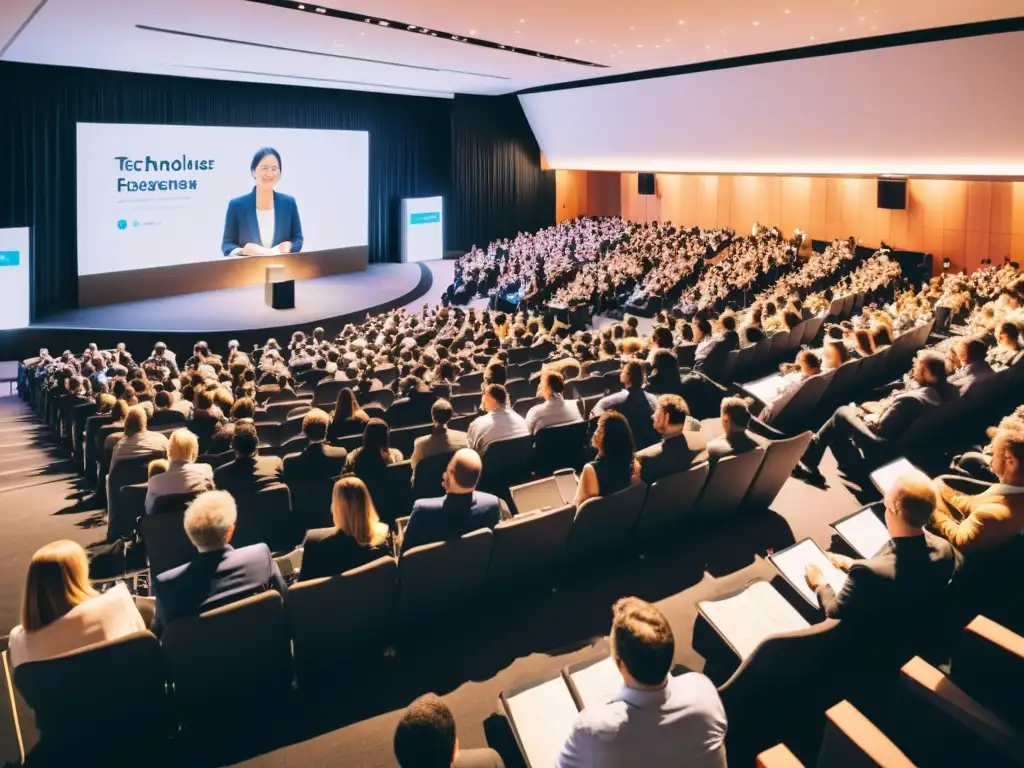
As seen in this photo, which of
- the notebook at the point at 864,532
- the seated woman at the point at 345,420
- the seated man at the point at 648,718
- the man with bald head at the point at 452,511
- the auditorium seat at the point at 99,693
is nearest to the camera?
the seated man at the point at 648,718

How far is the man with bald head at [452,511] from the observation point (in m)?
3.59

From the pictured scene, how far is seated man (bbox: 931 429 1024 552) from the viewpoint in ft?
10.1

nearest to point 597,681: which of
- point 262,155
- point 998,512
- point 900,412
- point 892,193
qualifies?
point 998,512

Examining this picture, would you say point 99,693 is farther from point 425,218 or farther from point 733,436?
point 425,218

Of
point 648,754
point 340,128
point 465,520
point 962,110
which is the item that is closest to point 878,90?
point 962,110

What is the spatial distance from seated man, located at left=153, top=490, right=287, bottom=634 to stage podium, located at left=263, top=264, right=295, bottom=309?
1179cm

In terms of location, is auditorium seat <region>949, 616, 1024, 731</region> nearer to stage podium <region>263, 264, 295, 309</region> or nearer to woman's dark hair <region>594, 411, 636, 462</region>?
woman's dark hair <region>594, 411, 636, 462</region>

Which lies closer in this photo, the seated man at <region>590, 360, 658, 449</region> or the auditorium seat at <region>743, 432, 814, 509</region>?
the auditorium seat at <region>743, 432, 814, 509</region>

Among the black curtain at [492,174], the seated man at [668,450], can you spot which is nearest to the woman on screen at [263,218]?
the black curtain at [492,174]

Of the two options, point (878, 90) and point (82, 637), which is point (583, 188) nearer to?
point (878, 90)

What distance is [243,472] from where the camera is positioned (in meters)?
4.45

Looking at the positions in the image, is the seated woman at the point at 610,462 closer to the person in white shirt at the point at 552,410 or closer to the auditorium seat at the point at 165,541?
the person in white shirt at the point at 552,410

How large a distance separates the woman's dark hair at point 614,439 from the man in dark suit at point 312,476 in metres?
1.69

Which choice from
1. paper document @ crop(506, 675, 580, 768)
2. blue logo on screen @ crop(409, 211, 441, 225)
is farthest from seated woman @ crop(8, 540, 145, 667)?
blue logo on screen @ crop(409, 211, 441, 225)
